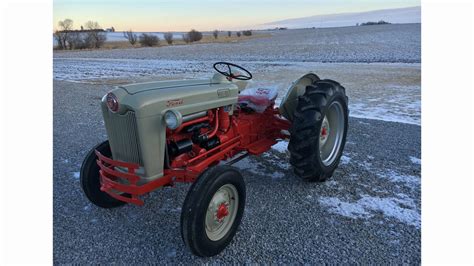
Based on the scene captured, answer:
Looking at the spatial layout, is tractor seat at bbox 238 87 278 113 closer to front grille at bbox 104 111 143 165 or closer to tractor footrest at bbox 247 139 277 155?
tractor footrest at bbox 247 139 277 155

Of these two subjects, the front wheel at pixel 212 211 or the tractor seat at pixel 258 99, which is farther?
the tractor seat at pixel 258 99

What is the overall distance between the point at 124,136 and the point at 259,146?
1644 mm

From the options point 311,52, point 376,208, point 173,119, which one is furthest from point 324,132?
point 311,52

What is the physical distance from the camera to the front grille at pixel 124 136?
2.78 metres

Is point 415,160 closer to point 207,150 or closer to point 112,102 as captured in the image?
point 207,150

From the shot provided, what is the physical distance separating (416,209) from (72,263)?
2964 millimetres

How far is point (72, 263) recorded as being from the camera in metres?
2.64

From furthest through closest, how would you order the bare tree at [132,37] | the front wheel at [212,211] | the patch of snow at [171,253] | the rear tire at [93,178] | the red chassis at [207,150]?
the bare tree at [132,37] < the rear tire at [93,178] < the red chassis at [207,150] < the patch of snow at [171,253] < the front wheel at [212,211]

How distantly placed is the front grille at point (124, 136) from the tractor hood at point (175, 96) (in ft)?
0.26

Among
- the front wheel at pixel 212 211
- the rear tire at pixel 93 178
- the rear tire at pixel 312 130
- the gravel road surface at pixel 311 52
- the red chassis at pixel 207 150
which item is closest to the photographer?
the front wheel at pixel 212 211

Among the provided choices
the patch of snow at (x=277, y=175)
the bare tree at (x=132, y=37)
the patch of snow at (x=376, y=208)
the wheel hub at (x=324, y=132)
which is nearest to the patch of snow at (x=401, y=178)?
the patch of snow at (x=376, y=208)

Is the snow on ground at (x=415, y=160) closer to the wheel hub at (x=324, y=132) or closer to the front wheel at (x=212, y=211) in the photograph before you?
the wheel hub at (x=324, y=132)

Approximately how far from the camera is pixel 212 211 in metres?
2.69

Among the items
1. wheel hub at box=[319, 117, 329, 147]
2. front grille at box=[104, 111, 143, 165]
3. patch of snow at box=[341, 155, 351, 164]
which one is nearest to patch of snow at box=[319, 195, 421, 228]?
wheel hub at box=[319, 117, 329, 147]
